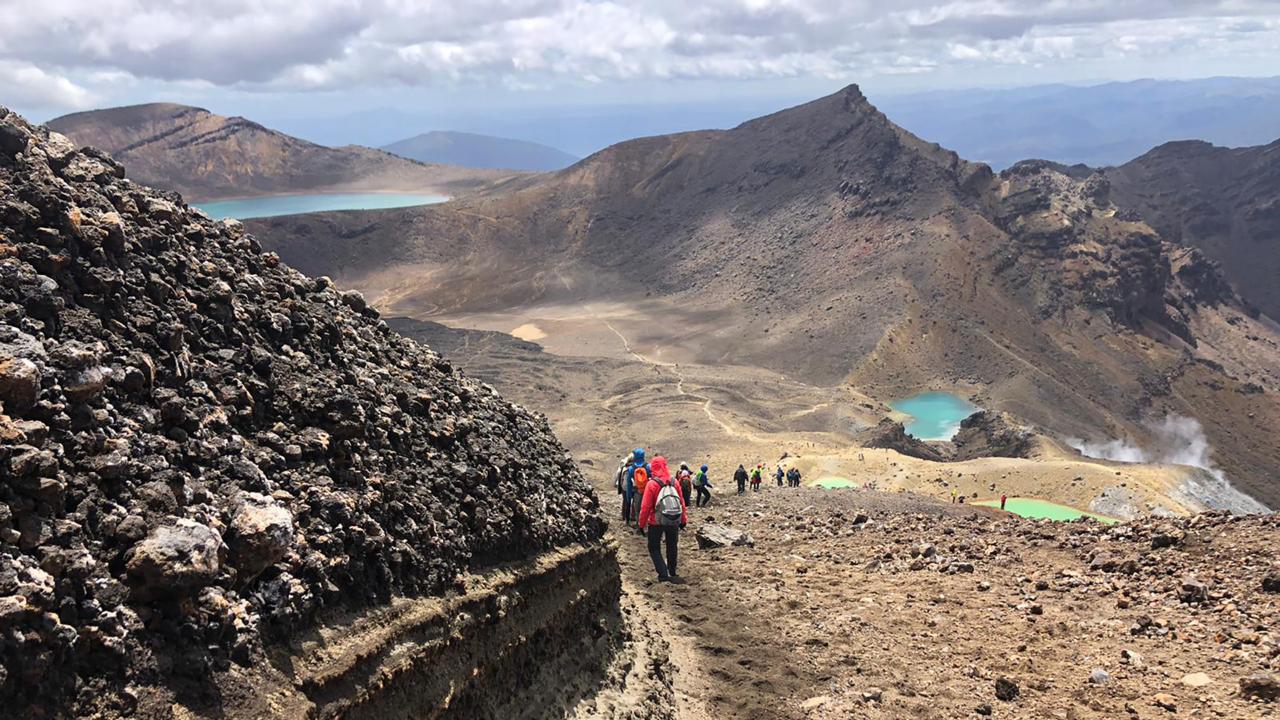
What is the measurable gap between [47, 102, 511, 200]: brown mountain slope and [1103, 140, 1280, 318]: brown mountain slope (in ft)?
304

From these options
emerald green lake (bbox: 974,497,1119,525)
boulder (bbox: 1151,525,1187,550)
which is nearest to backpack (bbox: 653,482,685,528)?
boulder (bbox: 1151,525,1187,550)

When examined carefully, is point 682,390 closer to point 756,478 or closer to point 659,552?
point 756,478

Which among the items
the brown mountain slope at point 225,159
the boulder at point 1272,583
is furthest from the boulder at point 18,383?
the brown mountain slope at point 225,159

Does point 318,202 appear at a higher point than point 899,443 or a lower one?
higher

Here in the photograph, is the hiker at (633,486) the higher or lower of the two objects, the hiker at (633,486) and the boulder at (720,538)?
the higher

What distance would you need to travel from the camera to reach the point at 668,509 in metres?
11.3

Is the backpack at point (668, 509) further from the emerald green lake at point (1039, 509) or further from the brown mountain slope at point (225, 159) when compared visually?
the brown mountain slope at point (225, 159)

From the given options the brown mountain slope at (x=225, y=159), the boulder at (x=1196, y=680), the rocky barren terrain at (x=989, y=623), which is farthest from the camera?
the brown mountain slope at (x=225, y=159)

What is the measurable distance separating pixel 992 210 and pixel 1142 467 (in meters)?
47.0

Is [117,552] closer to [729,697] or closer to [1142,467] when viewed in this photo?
[729,697]

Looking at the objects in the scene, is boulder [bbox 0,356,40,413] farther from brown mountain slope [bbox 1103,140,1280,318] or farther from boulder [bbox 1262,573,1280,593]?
brown mountain slope [bbox 1103,140,1280,318]

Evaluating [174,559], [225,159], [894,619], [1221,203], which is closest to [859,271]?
[894,619]

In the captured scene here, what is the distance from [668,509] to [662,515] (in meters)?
0.11

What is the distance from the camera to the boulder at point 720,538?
530 inches
